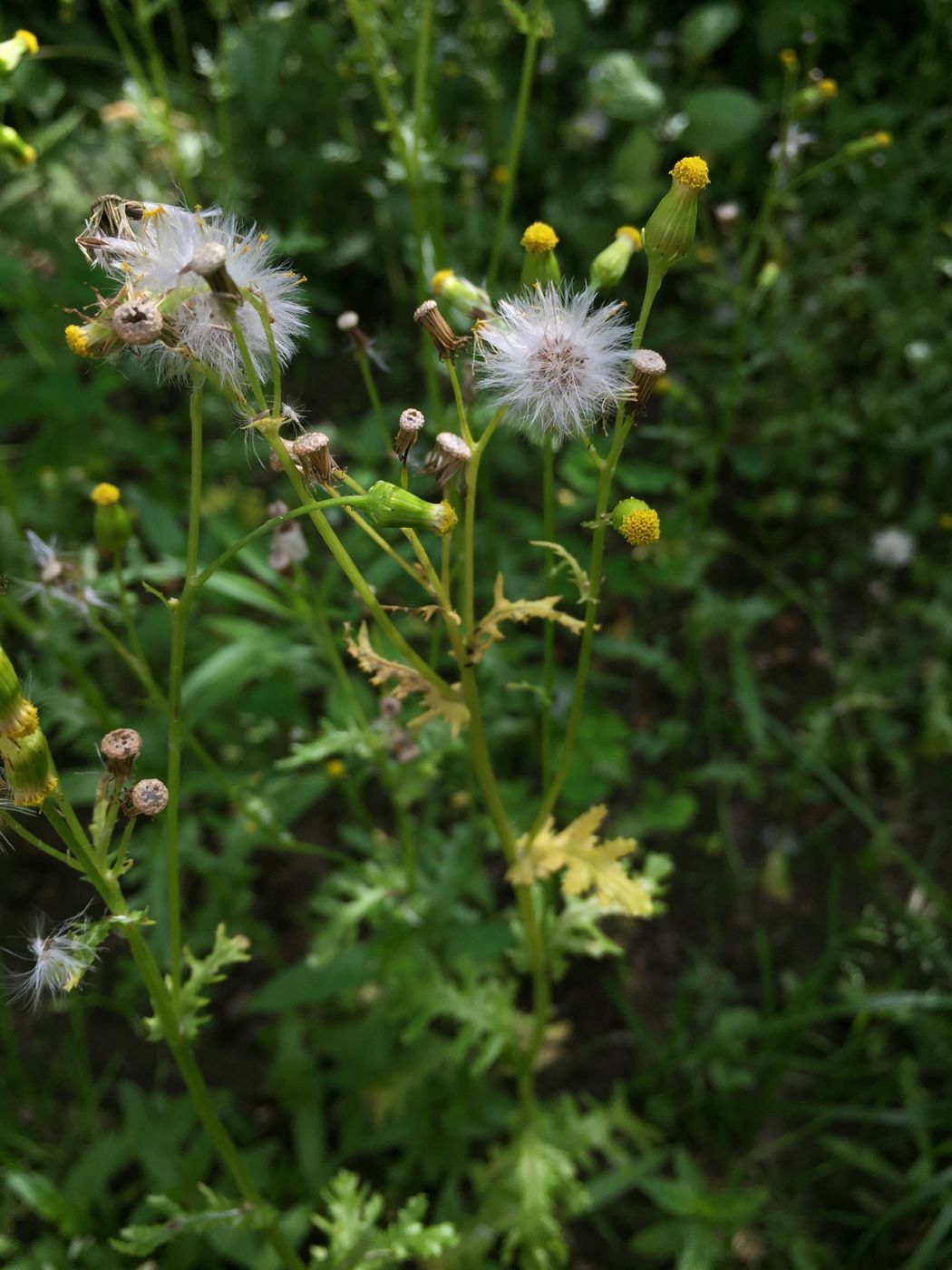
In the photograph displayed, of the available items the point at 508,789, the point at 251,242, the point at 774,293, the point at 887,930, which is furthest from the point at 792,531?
the point at 251,242

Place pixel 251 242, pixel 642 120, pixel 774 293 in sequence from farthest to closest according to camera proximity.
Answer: pixel 642 120 → pixel 774 293 → pixel 251 242

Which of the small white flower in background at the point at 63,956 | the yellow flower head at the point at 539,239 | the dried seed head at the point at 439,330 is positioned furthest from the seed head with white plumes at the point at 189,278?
the small white flower in background at the point at 63,956

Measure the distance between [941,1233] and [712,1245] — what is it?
450 millimetres

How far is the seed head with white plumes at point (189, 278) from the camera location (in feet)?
3.19

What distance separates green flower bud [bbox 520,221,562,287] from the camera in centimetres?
113

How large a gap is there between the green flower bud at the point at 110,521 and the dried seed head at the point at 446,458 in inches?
27.4

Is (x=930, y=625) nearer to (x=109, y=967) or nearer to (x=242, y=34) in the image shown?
(x=109, y=967)

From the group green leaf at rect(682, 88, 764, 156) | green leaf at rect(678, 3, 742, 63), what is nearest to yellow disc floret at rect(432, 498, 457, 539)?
green leaf at rect(682, 88, 764, 156)

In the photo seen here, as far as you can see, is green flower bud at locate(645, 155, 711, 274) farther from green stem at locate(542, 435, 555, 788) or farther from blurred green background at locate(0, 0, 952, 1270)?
blurred green background at locate(0, 0, 952, 1270)

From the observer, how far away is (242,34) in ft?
10.8

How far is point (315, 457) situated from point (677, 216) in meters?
0.47

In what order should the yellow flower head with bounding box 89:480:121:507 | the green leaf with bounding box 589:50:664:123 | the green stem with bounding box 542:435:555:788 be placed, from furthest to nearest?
the green leaf with bounding box 589:50:664:123, the yellow flower head with bounding box 89:480:121:507, the green stem with bounding box 542:435:555:788

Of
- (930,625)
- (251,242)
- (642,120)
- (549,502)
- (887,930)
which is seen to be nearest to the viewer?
(251,242)

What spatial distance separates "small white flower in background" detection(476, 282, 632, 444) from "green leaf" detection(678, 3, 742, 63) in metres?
2.69
